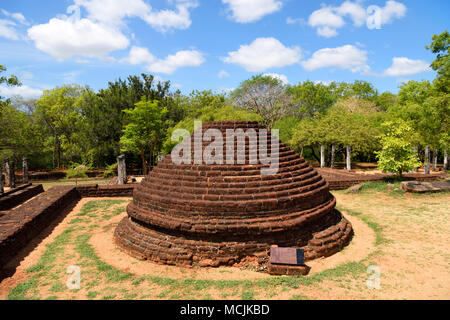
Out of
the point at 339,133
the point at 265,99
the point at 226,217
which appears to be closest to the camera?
the point at 226,217

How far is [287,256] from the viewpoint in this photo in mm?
6062

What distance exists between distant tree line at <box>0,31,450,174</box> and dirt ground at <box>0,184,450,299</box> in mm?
8565

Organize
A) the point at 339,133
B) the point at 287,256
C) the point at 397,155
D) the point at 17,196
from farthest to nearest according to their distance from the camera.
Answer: the point at 339,133 → the point at 397,155 → the point at 17,196 → the point at 287,256

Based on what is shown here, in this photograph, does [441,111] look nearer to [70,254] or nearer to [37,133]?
[70,254]

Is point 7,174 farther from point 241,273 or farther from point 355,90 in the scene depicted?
point 355,90

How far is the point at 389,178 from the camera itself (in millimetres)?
15516

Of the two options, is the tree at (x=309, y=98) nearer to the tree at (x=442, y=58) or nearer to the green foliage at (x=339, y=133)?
the green foliage at (x=339, y=133)

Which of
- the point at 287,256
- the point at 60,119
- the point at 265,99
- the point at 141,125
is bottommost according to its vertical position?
the point at 287,256

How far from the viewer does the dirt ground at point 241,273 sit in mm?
5246

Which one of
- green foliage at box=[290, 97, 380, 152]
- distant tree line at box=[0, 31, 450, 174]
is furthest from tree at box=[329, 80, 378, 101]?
green foliage at box=[290, 97, 380, 152]

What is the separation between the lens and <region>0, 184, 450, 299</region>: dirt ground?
525cm

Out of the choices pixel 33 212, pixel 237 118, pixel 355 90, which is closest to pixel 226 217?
pixel 33 212

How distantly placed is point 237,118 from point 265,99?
13451 mm

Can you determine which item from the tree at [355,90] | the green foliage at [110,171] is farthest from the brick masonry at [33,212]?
the tree at [355,90]
